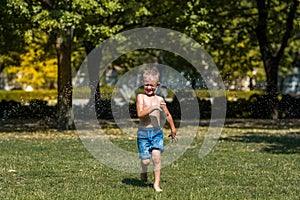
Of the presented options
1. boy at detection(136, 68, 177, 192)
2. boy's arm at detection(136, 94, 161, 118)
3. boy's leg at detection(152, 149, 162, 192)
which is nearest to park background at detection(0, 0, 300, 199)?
boy's leg at detection(152, 149, 162, 192)

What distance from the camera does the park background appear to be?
913cm

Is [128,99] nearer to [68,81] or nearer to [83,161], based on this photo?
[68,81]

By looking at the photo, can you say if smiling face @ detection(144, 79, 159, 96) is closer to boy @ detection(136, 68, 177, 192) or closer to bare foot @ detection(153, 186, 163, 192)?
boy @ detection(136, 68, 177, 192)

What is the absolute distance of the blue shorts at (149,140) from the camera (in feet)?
27.9

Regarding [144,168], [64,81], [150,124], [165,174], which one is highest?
[64,81]

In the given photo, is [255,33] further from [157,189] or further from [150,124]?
[157,189]

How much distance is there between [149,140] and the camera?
8.52 meters

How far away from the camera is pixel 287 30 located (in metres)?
28.6

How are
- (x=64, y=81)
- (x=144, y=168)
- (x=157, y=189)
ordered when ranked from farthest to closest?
(x=64, y=81), (x=144, y=168), (x=157, y=189)

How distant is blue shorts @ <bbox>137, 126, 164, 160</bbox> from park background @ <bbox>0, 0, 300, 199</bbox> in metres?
0.48

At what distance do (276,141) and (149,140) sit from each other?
31.1 feet

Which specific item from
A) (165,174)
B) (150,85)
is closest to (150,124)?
(150,85)

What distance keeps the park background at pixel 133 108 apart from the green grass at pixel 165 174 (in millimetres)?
16

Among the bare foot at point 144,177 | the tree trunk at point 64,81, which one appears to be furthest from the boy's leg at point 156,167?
the tree trunk at point 64,81
